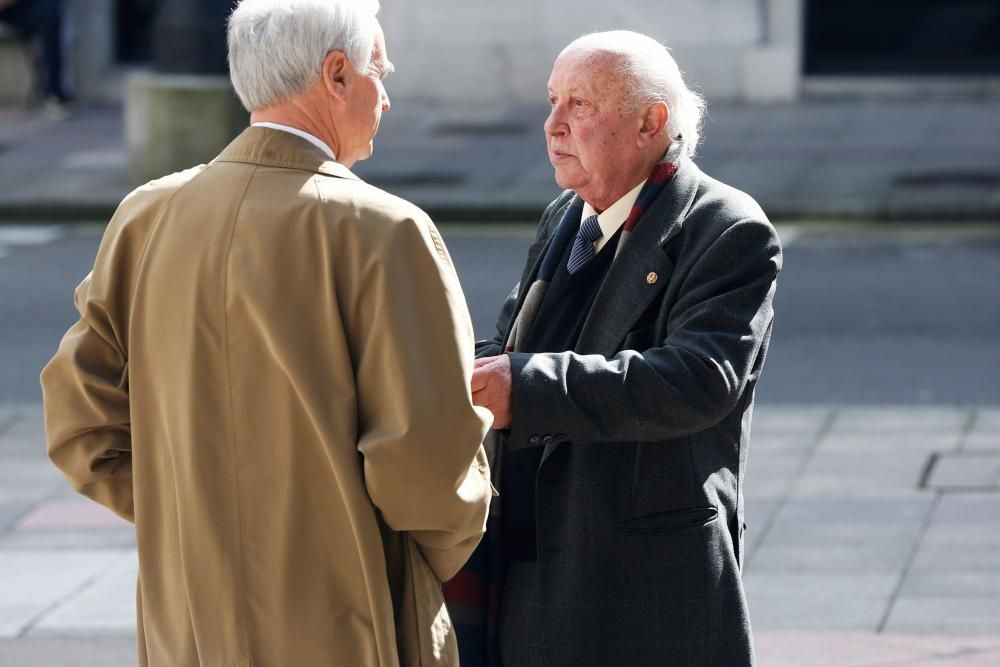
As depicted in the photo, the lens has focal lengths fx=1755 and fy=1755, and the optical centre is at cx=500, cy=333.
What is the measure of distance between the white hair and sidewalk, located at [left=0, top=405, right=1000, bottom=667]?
2.29 meters

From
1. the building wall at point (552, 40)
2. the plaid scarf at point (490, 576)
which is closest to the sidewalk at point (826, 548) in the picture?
the plaid scarf at point (490, 576)

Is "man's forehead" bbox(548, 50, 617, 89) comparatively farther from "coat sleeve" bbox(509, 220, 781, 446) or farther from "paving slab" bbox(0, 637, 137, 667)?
"paving slab" bbox(0, 637, 137, 667)

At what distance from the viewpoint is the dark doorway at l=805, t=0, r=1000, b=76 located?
1942cm

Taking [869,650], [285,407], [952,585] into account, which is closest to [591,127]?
[285,407]

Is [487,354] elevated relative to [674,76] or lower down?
lower down

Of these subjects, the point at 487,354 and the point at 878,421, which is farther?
the point at 878,421

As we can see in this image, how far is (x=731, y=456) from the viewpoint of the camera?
10.7 feet

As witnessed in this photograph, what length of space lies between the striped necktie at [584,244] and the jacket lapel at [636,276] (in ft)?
0.36

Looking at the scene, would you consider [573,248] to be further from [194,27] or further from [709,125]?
[709,125]

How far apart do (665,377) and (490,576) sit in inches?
22.0

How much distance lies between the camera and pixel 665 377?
3037 millimetres

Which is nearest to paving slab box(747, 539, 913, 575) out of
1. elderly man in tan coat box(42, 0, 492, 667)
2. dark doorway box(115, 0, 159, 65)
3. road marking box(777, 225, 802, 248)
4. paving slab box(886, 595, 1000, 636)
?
paving slab box(886, 595, 1000, 636)

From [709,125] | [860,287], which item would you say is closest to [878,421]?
[860,287]

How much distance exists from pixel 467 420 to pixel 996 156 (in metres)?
13.7
